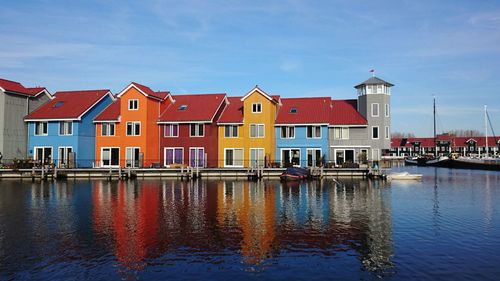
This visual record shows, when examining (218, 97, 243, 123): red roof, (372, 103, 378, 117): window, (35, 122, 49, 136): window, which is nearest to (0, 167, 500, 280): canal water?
(218, 97, 243, 123): red roof

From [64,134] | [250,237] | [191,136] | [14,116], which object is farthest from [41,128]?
[250,237]

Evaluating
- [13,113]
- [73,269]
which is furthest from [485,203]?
[13,113]

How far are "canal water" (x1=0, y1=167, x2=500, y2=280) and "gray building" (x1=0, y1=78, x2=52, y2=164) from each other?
24.9 m

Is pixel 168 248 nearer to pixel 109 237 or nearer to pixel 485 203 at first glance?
pixel 109 237

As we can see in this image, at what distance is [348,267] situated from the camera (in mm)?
13938

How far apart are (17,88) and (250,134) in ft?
103

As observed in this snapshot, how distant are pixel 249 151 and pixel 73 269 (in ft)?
128

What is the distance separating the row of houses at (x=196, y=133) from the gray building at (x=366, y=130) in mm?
124

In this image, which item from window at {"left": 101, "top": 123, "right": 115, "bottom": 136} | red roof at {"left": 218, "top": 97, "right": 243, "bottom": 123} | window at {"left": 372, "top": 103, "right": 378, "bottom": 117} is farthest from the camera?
window at {"left": 101, "top": 123, "right": 115, "bottom": 136}

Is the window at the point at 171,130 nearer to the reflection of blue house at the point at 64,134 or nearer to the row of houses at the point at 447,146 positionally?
the reflection of blue house at the point at 64,134

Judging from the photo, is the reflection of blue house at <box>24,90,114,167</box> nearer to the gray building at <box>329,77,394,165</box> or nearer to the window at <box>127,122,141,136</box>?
the window at <box>127,122,141,136</box>

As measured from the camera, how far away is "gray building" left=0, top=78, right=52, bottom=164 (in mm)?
51219

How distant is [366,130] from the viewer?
2061 inches

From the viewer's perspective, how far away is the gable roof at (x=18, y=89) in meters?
52.3
